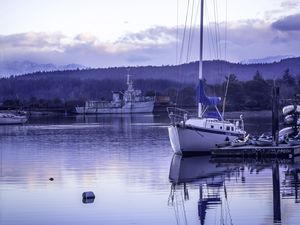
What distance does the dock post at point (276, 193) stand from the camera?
23211mm

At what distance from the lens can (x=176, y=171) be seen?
36.8 meters

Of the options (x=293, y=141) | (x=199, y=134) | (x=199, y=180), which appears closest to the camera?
(x=199, y=180)

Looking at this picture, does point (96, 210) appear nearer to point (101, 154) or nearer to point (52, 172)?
point (52, 172)

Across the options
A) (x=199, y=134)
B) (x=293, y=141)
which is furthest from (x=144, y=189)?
(x=293, y=141)

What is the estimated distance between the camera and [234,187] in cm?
3006

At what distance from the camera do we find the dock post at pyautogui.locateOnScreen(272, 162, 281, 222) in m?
23.2

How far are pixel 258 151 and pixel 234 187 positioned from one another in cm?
1215

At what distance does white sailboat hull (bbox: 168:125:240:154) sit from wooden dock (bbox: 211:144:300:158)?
7.39 feet

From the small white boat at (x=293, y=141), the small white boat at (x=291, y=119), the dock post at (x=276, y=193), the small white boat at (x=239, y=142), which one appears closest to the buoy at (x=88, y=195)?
the dock post at (x=276, y=193)

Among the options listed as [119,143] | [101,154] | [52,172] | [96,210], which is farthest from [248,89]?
[96,210]

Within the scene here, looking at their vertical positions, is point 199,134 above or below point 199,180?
above

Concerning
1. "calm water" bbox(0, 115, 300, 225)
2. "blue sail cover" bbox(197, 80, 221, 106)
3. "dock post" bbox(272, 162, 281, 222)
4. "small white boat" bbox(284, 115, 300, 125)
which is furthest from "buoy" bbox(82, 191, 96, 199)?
"small white boat" bbox(284, 115, 300, 125)

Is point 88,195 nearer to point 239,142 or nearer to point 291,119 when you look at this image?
point 239,142

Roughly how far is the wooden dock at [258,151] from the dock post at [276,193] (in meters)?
3.03
